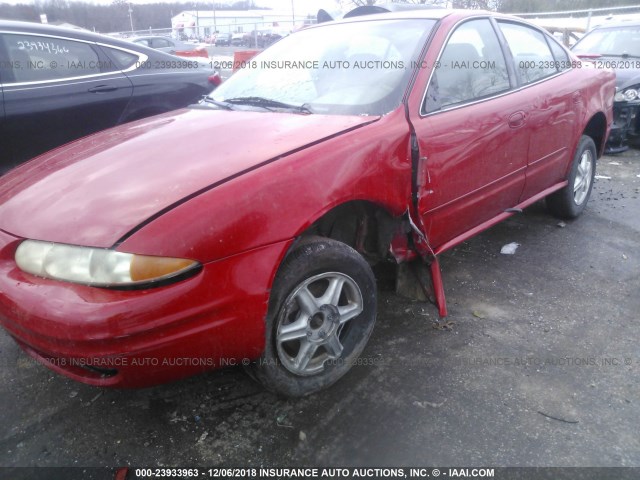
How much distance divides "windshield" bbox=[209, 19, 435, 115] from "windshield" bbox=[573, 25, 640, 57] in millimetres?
5614

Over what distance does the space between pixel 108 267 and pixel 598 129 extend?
4.17 m

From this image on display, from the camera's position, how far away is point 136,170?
6.61 ft

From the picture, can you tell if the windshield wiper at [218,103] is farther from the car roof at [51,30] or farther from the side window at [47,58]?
the car roof at [51,30]

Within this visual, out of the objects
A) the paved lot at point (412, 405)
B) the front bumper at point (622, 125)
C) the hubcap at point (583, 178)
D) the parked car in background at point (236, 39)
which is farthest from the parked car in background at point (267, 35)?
the paved lot at point (412, 405)

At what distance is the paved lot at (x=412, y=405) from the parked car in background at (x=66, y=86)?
6.67ft

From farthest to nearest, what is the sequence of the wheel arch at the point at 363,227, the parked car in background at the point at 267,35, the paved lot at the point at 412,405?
the parked car in background at the point at 267,35, the wheel arch at the point at 363,227, the paved lot at the point at 412,405

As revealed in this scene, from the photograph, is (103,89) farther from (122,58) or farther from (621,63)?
(621,63)

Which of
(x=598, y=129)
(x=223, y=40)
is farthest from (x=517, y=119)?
(x=223, y=40)

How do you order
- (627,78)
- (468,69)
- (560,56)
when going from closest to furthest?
(468,69), (560,56), (627,78)

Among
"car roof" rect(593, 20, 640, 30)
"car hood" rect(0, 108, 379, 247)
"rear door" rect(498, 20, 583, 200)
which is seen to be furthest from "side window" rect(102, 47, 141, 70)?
"car roof" rect(593, 20, 640, 30)

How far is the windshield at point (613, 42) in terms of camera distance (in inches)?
271

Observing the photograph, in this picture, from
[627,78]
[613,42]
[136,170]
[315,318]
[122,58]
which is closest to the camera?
[136,170]

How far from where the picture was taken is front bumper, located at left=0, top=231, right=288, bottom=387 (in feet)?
5.27

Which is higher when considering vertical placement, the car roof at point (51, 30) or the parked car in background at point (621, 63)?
the car roof at point (51, 30)
